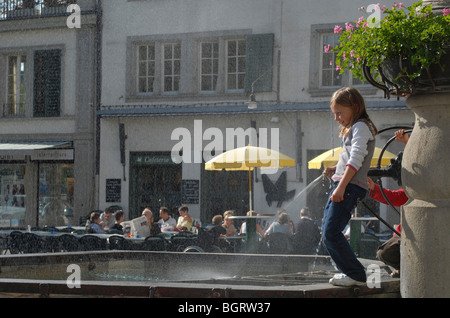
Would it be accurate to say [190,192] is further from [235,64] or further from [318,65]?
[318,65]

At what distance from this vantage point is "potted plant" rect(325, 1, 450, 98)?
160 inches

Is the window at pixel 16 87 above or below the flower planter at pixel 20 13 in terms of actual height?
below

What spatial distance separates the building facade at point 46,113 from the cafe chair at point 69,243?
10.5 metres

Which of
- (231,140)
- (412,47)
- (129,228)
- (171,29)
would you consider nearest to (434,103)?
(412,47)

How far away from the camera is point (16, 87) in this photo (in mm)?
25625

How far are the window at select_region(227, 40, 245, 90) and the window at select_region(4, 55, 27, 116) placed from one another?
6.59 meters

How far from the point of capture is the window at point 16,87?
25.5 meters

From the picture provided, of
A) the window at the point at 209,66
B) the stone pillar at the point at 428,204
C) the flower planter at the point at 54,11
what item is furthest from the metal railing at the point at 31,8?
the stone pillar at the point at 428,204

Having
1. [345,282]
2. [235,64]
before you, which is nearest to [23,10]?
[235,64]

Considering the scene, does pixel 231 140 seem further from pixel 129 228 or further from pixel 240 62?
pixel 129 228

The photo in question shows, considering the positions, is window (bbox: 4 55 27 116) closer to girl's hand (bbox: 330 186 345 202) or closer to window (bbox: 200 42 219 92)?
window (bbox: 200 42 219 92)

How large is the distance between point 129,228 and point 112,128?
8.32 meters

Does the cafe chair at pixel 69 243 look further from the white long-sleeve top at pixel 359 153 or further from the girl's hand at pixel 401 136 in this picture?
the girl's hand at pixel 401 136

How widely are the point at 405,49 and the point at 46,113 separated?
21.6 meters
